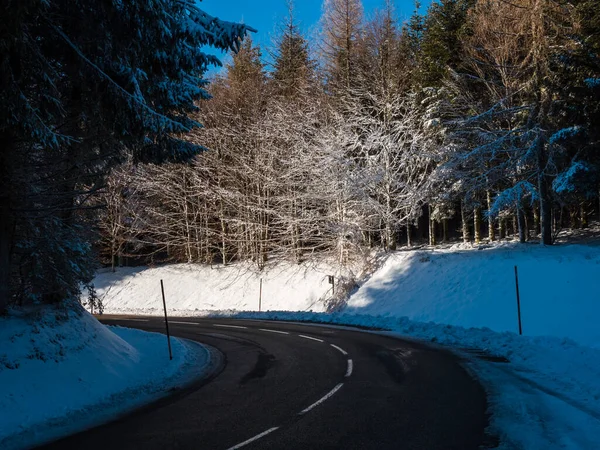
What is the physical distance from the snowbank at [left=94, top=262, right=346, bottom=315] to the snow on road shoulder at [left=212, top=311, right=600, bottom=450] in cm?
1294

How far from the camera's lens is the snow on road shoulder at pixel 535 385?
5043mm

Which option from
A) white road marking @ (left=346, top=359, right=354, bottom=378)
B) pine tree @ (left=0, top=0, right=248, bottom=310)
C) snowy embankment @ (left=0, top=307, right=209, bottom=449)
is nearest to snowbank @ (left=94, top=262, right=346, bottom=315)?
white road marking @ (left=346, top=359, right=354, bottom=378)

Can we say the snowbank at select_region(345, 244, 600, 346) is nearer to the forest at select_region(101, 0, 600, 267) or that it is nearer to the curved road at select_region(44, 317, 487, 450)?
the forest at select_region(101, 0, 600, 267)

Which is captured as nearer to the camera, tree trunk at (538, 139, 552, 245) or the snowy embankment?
the snowy embankment

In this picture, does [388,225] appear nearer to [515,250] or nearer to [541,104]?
[515,250]

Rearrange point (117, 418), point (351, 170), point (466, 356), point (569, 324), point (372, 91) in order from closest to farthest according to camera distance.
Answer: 1. point (117, 418)
2. point (466, 356)
3. point (569, 324)
4. point (351, 170)
5. point (372, 91)

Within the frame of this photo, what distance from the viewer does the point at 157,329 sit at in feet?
61.0

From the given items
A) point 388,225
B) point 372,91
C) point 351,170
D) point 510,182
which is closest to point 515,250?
point 510,182

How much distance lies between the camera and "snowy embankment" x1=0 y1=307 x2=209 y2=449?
639 cm

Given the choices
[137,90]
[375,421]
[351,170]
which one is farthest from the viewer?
[351,170]

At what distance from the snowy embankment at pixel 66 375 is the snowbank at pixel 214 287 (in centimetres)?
1528

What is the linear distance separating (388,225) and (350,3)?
559 inches

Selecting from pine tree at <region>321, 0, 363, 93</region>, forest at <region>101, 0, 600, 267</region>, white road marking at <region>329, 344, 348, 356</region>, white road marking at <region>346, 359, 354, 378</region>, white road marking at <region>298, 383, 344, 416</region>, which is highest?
pine tree at <region>321, 0, 363, 93</region>

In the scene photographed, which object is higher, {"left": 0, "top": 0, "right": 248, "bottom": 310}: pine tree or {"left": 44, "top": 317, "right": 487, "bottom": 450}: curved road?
{"left": 0, "top": 0, "right": 248, "bottom": 310}: pine tree
